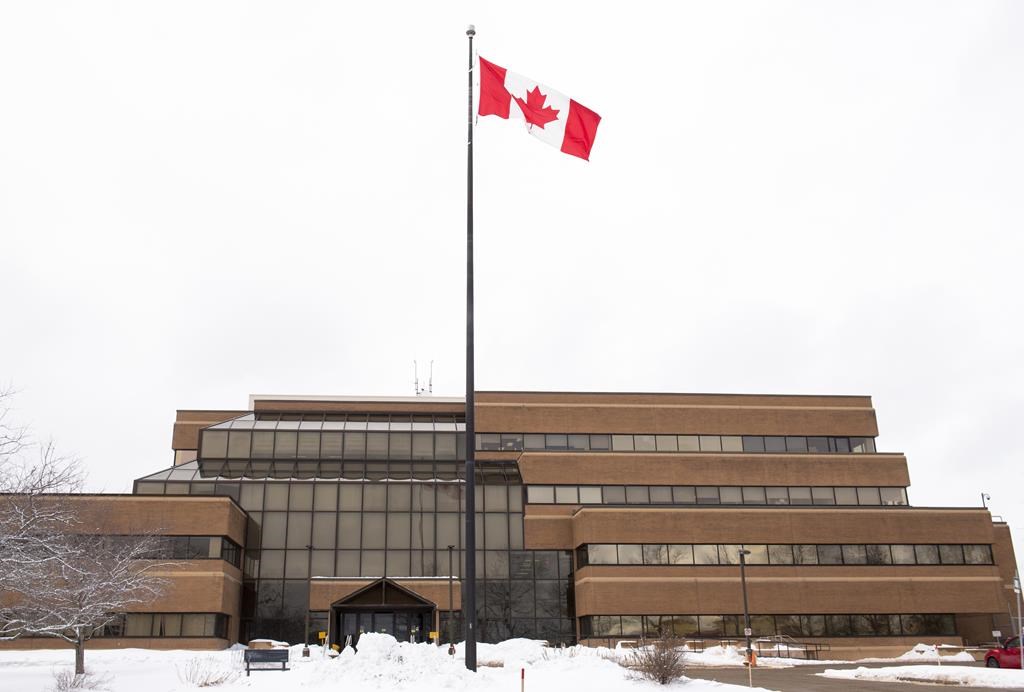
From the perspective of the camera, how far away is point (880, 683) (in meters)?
27.7

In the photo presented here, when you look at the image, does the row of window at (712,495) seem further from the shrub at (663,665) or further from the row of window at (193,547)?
the shrub at (663,665)

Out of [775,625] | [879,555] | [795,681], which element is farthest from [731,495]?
[795,681]

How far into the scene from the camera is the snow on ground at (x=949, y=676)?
83.5 feet

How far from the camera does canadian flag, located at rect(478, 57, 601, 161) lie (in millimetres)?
23812

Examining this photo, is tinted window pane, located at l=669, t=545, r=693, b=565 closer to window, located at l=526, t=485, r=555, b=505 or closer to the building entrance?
window, located at l=526, t=485, r=555, b=505

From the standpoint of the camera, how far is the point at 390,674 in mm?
25828

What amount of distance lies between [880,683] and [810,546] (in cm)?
2513

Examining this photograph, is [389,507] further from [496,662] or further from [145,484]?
[496,662]

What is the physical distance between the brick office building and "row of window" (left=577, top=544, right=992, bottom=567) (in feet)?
0.38

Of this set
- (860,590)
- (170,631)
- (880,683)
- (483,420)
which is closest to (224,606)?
(170,631)

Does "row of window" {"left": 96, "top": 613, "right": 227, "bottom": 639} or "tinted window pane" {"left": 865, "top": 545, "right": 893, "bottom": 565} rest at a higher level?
"tinted window pane" {"left": 865, "top": 545, "right": 893, "bottom": 565}

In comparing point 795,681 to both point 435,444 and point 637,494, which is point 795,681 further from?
point 435,444

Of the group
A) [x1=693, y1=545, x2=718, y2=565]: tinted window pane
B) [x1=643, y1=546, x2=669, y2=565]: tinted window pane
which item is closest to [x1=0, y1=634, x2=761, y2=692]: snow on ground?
[x1=643, y1=546, x2=669, y2=565]: tinted window pane

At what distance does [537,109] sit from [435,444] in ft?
121
